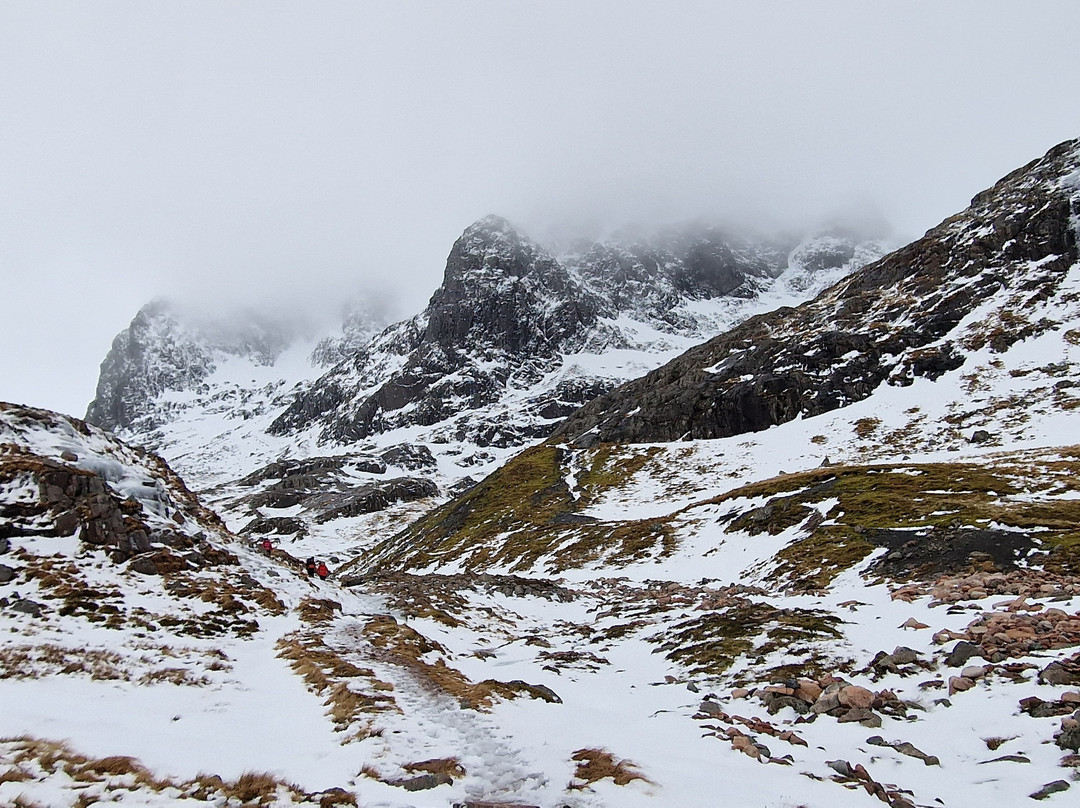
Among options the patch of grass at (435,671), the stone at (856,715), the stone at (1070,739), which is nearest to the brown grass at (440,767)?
the patch of grass at (435,671)

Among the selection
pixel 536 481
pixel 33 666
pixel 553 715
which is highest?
pixel 33 666

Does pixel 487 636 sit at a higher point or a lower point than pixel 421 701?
lower

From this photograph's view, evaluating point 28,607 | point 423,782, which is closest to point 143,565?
point 28,607

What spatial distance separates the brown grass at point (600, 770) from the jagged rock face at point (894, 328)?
102431 millimetres

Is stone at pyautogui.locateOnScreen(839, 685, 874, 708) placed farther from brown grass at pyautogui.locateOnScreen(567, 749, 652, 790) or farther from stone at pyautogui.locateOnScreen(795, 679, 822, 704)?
brown grass at pyautogui.locateOnScreen(567, 749, 652, 790)

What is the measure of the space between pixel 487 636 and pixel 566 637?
376 centimetres

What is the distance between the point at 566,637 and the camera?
26.1 metres

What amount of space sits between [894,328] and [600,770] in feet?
406

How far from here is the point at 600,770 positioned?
362 inches

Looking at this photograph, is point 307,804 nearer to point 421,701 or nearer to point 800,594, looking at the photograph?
point 421,701

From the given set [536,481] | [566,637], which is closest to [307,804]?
[566,637]

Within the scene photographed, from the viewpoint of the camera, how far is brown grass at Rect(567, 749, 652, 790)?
8758 mm

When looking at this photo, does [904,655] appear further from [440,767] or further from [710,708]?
[440,767]

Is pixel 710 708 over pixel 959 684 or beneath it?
beneath
